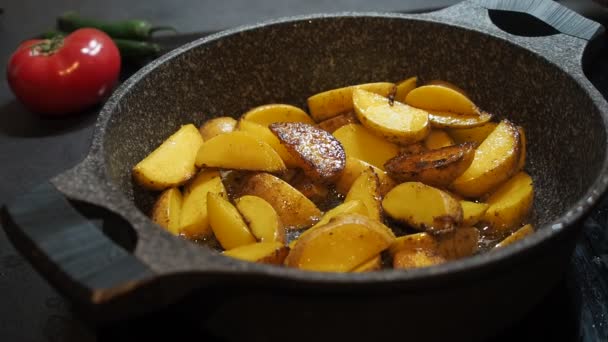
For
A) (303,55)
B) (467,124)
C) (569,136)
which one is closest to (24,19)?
(303,55)

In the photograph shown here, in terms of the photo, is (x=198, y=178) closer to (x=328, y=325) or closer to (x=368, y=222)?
(x=368, y=222)

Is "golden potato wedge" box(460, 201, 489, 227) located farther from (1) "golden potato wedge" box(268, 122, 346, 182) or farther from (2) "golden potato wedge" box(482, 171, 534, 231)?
(1) "golden potato wedge" box(268, 122, 346, 182)

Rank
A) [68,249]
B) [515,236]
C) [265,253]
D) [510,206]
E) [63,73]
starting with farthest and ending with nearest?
[63,73], [510,206], [515,236], [265,253], [68,249]

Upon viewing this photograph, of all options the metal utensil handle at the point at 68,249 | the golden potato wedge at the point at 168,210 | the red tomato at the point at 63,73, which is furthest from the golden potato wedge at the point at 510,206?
the red tomato at the point at 63,73

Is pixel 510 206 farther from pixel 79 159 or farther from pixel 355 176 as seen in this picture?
pixel 79 159

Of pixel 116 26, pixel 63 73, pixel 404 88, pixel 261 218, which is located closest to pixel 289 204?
pixel 261 218
